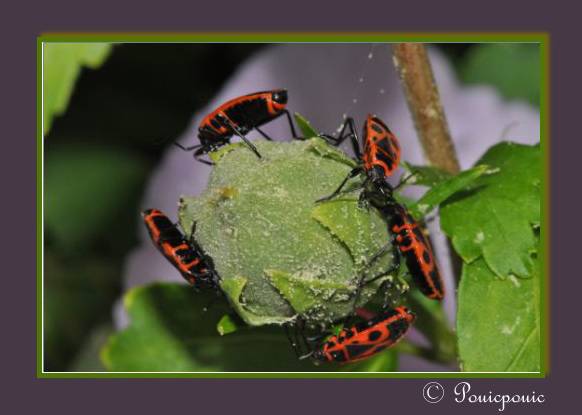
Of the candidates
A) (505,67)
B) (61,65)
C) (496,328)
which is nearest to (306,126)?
(496,328)

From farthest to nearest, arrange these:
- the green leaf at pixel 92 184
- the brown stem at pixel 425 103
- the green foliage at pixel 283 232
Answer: the green leaf at pixel 92 184, the brown stem at pixel 425 103, the green foliage at pixel 283 232

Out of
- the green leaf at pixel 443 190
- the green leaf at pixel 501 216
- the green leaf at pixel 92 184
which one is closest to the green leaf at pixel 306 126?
the green leaf at pixel 443 190

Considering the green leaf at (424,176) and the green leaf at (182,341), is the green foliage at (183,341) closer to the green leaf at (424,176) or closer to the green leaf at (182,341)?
the green leaf at (182,341)

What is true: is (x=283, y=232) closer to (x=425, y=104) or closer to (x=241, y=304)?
(x=241, y=304)

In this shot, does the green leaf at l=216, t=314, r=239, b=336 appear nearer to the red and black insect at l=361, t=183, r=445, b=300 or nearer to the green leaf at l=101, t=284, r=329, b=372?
the red and black insect at l=361, t=183, r=445, b=300

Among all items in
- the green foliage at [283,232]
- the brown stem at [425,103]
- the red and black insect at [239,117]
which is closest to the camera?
the green foliage at [283,232]
